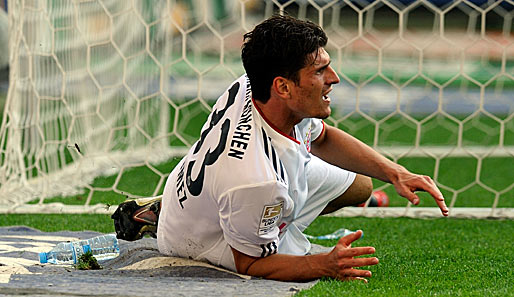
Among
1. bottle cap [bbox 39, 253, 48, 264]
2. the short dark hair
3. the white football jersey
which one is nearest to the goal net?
bottle cap [bbox 39, 253, 48, 264]

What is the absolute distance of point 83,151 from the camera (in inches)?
167

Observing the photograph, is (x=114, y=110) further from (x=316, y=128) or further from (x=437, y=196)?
(x=437, y=196)

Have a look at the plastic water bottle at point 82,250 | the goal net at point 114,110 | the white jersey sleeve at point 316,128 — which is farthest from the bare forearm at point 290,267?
the goal net at point 114,110

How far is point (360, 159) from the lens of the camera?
8.14 feet

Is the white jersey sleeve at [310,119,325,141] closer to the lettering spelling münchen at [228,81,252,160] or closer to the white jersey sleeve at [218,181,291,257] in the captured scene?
the lettering spelling münchen at [228,81,252,160]

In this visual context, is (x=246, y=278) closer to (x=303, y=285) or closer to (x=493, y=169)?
(x=303, y=285)

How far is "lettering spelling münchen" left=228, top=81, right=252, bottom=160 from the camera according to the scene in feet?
6.70

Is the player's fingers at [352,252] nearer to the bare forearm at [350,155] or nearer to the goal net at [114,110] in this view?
the bare forearm at [350,155]

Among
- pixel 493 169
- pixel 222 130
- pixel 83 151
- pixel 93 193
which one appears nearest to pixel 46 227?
pixel 93 193

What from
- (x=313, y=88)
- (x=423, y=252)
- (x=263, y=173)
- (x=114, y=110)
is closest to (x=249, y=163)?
(x=263, y=173)

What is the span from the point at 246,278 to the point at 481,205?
2.15 metres

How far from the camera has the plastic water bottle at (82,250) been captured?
8.46ft

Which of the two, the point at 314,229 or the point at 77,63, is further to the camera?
the point at 77,63

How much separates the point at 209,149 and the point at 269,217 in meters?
0.27
